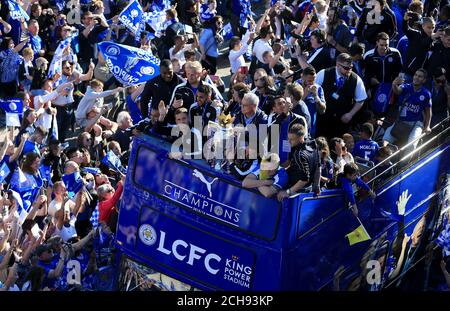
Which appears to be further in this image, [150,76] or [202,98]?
[150,76]

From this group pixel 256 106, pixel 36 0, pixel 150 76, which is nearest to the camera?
pixel 256 106

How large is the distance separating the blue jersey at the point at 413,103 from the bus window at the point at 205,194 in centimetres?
447

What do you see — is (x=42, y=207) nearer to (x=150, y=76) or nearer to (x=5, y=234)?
(x=5, y=234)

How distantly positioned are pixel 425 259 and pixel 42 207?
520 centimetres

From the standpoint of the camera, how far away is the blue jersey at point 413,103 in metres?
16.0

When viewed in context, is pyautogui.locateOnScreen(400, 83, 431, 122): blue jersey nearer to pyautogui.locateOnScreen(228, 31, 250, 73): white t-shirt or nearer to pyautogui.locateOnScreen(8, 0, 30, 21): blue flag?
pyautogui.locateOnScreen(228, 31, 250, 73): white t-shirt

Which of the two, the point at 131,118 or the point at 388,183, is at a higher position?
the point at 388,183

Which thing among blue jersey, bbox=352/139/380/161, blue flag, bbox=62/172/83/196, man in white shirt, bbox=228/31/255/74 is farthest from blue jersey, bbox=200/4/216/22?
blue jersey, bbox=352/139/380/161

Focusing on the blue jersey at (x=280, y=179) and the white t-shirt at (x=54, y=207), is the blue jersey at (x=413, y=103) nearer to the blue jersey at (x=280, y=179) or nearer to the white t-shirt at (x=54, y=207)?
the blue jersey at (x=280, y=179)

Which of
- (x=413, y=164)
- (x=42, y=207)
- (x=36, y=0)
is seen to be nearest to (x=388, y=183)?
(x=413, y=164)

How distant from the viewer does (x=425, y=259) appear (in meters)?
14.9

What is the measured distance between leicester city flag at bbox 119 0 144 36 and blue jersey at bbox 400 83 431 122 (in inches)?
230

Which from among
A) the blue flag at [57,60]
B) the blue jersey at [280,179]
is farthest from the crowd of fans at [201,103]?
the blue flag at [57,60]
